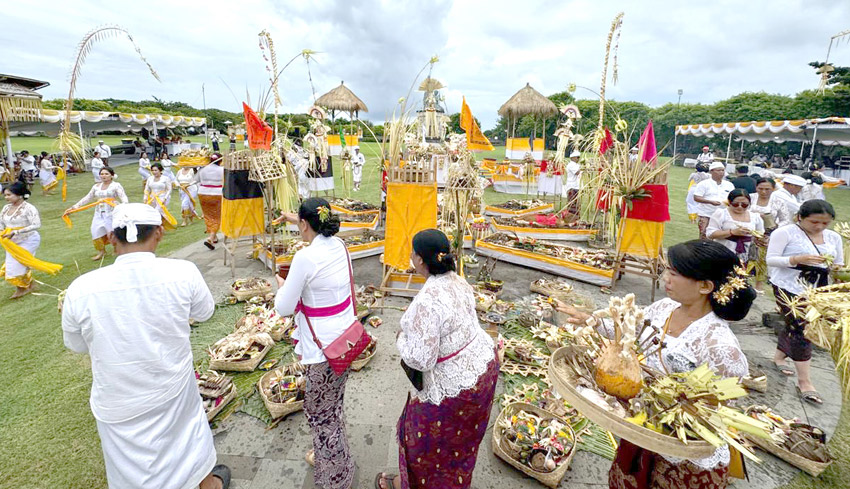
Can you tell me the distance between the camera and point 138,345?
1.79 m

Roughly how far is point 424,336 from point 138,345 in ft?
4.38

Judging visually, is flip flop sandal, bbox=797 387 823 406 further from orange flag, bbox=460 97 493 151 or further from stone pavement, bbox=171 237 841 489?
orange flag, bbox=460 97 493 151

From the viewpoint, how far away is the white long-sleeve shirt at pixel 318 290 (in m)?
2.13

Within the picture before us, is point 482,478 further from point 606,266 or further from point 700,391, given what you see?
point 606,266

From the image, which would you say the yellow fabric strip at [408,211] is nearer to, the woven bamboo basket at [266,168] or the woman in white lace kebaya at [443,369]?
the woven bamboo basket at [266,168]

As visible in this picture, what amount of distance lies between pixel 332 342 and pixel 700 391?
177cm

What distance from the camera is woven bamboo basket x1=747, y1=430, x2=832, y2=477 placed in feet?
8.64

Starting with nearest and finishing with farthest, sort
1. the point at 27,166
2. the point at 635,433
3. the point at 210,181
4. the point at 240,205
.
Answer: the point at 635,433, the point at 240,205, the point at 210,181, the point at 27,166

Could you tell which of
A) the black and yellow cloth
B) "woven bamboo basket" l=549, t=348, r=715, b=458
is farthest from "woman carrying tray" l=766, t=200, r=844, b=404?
the black and yellow cloth

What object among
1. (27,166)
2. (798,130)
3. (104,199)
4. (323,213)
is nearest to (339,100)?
(27,166)

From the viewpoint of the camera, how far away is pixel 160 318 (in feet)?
6.03

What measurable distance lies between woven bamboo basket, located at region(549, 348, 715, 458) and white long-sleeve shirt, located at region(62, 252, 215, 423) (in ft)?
5.97

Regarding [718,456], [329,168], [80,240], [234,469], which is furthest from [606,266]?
[80,240]

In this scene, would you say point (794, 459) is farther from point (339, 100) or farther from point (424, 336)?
point (339, 100)
